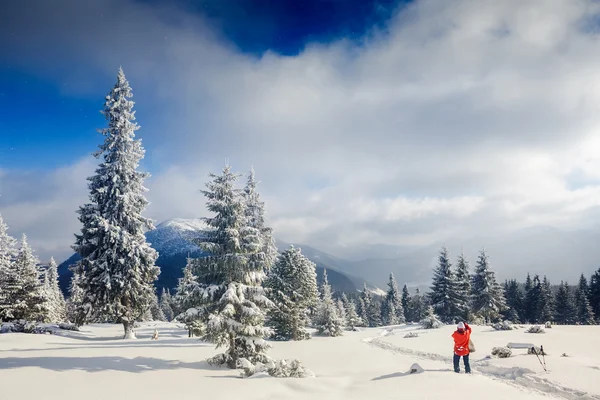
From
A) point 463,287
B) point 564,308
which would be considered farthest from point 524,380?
point 564,308

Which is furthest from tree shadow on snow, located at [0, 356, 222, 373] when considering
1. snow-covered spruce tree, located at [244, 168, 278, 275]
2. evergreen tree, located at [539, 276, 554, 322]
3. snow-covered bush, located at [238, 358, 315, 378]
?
evergreen tree, located at [539, 276, 554, 322]

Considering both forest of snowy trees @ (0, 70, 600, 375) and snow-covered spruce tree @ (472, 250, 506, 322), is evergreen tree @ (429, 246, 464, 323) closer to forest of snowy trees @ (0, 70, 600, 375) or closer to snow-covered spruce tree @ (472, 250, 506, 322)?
forest of snowy trees @ (0, 70, 600, 375)

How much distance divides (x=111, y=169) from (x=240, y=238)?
1489 cm

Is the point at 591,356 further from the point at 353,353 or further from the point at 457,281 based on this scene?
the point at 457,281

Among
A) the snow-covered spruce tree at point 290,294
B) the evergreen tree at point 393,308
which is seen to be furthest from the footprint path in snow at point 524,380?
the evergreen tree at point 393,308

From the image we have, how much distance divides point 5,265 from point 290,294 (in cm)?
2982

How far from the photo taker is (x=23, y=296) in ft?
116

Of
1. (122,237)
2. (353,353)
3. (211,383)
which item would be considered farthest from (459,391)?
(122,237)

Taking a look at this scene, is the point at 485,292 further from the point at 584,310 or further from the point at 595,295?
the point at 595,295

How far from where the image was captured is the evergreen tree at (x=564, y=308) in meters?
69.8

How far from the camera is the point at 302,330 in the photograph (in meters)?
37.7

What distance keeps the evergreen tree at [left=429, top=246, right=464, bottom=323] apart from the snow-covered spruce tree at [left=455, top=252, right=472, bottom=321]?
14.3 inches

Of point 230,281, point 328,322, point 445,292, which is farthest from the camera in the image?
point 445,292

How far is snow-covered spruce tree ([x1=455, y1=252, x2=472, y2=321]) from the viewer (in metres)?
54.9
